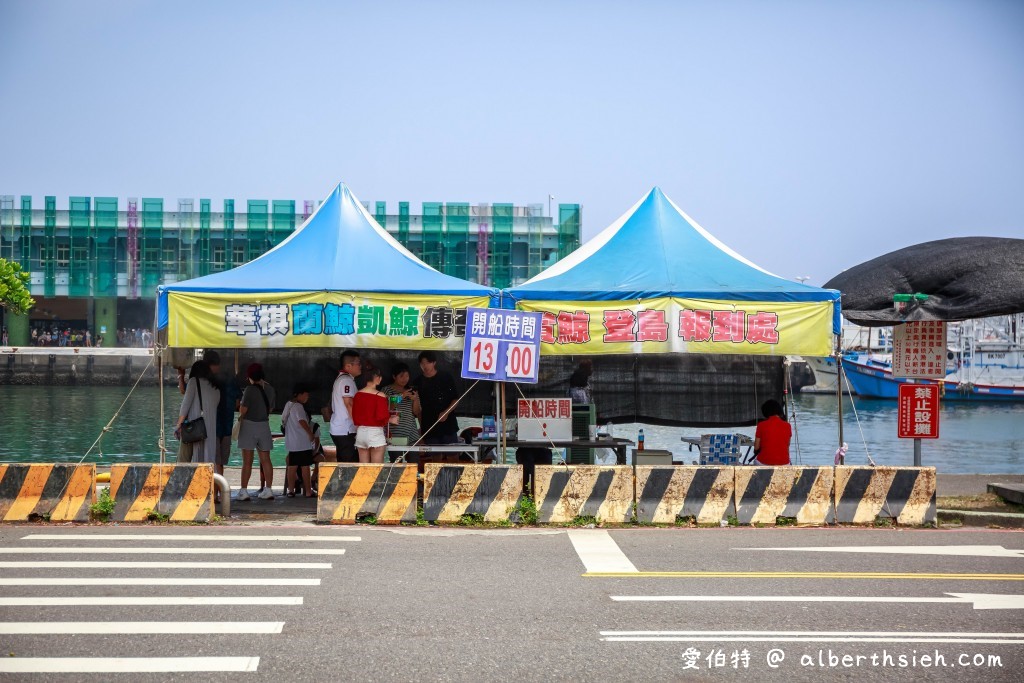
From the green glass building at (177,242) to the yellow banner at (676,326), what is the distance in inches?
2668

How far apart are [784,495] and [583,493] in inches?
98.5

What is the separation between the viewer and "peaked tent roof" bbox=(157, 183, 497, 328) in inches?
500

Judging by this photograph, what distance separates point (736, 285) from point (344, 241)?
5.53 metres

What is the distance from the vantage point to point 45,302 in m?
84.4

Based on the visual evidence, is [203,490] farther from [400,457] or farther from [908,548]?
[908,548]

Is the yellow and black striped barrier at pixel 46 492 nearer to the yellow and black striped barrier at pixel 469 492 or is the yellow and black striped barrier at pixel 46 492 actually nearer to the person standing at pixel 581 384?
the yellow and black striped barrier at pixel 469 492

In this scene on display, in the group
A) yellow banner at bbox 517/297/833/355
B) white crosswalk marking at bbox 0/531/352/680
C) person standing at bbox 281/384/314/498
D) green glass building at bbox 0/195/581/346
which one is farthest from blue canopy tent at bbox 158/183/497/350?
green glass building at bbox 0/195/581/346

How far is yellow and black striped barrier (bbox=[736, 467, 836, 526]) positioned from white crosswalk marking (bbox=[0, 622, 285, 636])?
22.2 feet

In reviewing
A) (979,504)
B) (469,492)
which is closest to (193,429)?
(469,492)

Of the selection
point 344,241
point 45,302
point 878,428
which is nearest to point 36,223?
point 45,302

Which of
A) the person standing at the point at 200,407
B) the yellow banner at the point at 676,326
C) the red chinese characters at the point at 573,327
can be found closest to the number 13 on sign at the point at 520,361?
the yellow banner at the point at 676,326

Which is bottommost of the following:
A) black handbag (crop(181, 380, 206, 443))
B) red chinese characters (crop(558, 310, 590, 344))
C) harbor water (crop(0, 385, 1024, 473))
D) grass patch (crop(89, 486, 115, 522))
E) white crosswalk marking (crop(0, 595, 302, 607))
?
harbor water (crop(0, 385, 1024, 473))

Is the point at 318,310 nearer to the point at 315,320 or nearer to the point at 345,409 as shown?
the point at 315,320

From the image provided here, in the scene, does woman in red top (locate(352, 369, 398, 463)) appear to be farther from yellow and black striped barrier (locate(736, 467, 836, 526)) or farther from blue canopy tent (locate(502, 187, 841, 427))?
yellow and black striped barrier (locate(736, 467, 836, 526))
